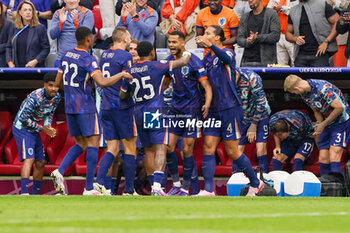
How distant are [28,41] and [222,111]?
172 inches

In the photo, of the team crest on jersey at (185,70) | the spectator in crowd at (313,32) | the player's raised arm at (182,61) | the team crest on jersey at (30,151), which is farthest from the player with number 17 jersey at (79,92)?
the spectator in crowd at (313,32)

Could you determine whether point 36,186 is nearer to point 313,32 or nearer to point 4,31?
point 4,31

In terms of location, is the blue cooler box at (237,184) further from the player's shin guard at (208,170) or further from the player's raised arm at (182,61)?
the player's raised arm at (182,61)

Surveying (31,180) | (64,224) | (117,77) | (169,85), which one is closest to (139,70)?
(117,77)

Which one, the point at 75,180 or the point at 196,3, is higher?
the point at 196,3

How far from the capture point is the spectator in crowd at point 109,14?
13969mm

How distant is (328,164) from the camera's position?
39.6ft

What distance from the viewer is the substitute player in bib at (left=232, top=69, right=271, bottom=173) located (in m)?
11.6

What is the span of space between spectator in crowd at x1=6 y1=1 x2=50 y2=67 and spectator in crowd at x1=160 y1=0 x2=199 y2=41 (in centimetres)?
205

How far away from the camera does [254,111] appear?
40.0 ft

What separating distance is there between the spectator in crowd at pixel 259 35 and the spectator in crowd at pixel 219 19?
0.19m

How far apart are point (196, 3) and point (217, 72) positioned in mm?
3001

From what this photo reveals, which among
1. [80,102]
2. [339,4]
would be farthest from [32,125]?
[339,4]

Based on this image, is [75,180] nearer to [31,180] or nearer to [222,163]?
[31,180]
